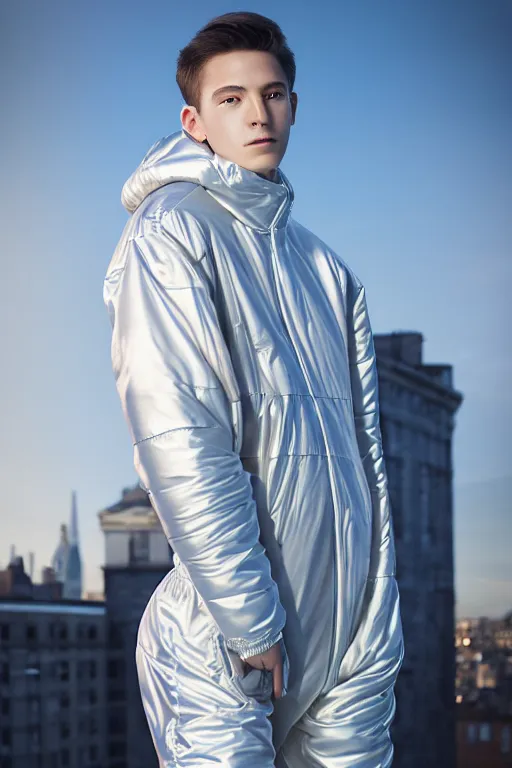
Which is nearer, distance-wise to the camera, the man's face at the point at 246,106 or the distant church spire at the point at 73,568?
the man's face at the point at 246,106

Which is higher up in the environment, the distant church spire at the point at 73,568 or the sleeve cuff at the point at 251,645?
the sleeve cuff at the point at 251,645

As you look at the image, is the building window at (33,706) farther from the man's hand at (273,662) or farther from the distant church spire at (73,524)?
the man's hand at (273,662)

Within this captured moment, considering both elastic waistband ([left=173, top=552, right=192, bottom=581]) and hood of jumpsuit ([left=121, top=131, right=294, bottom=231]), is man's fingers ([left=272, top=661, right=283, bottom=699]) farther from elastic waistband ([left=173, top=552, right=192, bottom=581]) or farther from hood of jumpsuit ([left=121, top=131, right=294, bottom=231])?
hood of jumpsuit ([left=121, top=131, right=294, bottom=231])

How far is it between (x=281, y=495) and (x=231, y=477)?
0.08 meters

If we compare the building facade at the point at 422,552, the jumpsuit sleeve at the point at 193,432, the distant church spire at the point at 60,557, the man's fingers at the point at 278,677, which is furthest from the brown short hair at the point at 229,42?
the building facade at the point at 422,552

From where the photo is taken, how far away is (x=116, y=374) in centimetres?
124

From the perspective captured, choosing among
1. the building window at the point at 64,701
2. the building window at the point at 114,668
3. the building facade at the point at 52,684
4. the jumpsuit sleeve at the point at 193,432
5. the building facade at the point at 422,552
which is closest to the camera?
the jumpsuit sleeve at the point at 193,432

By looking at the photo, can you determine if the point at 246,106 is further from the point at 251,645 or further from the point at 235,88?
the point at 251,645

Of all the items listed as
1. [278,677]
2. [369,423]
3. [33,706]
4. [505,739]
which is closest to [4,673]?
[33,706]

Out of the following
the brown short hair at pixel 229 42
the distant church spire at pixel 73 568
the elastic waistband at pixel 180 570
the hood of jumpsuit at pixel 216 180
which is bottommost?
the distant church spire at pixel 73 568

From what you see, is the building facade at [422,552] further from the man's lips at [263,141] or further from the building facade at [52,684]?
the man's lips at [263,141]

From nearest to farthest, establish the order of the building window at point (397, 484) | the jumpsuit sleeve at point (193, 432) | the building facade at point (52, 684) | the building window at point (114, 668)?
the jumpsuit sleeve at point (193, 432)
the building facade at point (52, 684)
the building window at point (114, 668)
the building window at point (397, 484)

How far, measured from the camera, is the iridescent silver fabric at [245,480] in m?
1.16

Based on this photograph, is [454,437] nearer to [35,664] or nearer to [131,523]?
[131,523]
